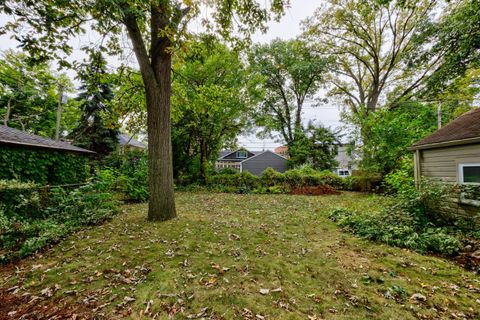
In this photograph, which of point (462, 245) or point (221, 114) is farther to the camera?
point (221, 114)

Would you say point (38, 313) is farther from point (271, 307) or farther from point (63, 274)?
point (271, 307)

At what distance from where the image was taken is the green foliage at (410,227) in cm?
376

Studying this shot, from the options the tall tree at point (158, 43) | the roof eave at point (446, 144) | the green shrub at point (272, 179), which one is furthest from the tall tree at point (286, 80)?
the tall tree at point (158, 43)

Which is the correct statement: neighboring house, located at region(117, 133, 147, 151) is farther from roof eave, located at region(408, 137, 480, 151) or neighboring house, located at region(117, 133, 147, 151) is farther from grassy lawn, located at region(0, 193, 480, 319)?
roof eave, located at region(408, 137, 480, 151)

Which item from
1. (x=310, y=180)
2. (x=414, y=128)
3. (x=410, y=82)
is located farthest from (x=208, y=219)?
(x=410, y=82)

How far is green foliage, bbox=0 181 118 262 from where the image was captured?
12.3 feet

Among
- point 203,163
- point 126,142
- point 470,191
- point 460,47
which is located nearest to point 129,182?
point 203,163

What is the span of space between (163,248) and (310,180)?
11.7 meters

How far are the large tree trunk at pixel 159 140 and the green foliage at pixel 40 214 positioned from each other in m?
1.79

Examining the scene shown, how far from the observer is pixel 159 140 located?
4.96 metres

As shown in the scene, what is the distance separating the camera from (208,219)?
559 centimetres

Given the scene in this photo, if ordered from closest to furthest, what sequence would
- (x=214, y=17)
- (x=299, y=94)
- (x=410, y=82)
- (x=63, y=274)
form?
(x=63, y=274) → (x=214, y=17) → (x=410, y=82) → (x=299, y=94)

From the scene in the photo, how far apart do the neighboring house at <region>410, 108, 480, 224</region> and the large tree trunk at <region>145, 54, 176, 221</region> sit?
23.4 feet

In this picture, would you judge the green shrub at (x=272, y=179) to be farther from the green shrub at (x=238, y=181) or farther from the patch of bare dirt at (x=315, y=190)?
the patch of bare dirt at (x=315, y=190)
